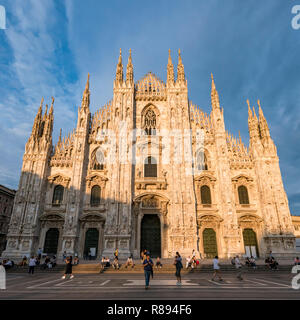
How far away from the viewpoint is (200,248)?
24.7 m

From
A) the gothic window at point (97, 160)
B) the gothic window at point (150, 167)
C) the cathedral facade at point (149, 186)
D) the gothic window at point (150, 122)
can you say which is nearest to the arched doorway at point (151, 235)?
the cathedral facade at point (149, 186)

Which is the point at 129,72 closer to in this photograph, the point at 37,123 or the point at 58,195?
the point at 37,123

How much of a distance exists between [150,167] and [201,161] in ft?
21.8

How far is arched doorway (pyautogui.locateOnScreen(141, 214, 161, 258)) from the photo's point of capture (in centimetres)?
2497

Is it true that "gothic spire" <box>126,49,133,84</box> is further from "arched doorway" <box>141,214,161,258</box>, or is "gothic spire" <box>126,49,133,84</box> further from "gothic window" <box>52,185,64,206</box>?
"arched doorway" <box>141,214,161,258</box>

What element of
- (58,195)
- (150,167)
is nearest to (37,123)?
(58,195)

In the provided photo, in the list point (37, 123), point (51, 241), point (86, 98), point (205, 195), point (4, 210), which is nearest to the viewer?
point (51, 241)

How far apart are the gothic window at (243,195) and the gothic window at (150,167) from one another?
1069 cm

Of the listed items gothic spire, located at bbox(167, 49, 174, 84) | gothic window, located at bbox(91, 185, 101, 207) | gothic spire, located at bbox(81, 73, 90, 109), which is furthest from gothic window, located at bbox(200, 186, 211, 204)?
gothic spire, located at bbox(81, 73, 90, 109)

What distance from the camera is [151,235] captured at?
25500 millimetres

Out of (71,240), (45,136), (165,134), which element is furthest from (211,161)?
(45,136)

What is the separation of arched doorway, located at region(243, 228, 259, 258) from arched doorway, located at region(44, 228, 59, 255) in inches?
843
